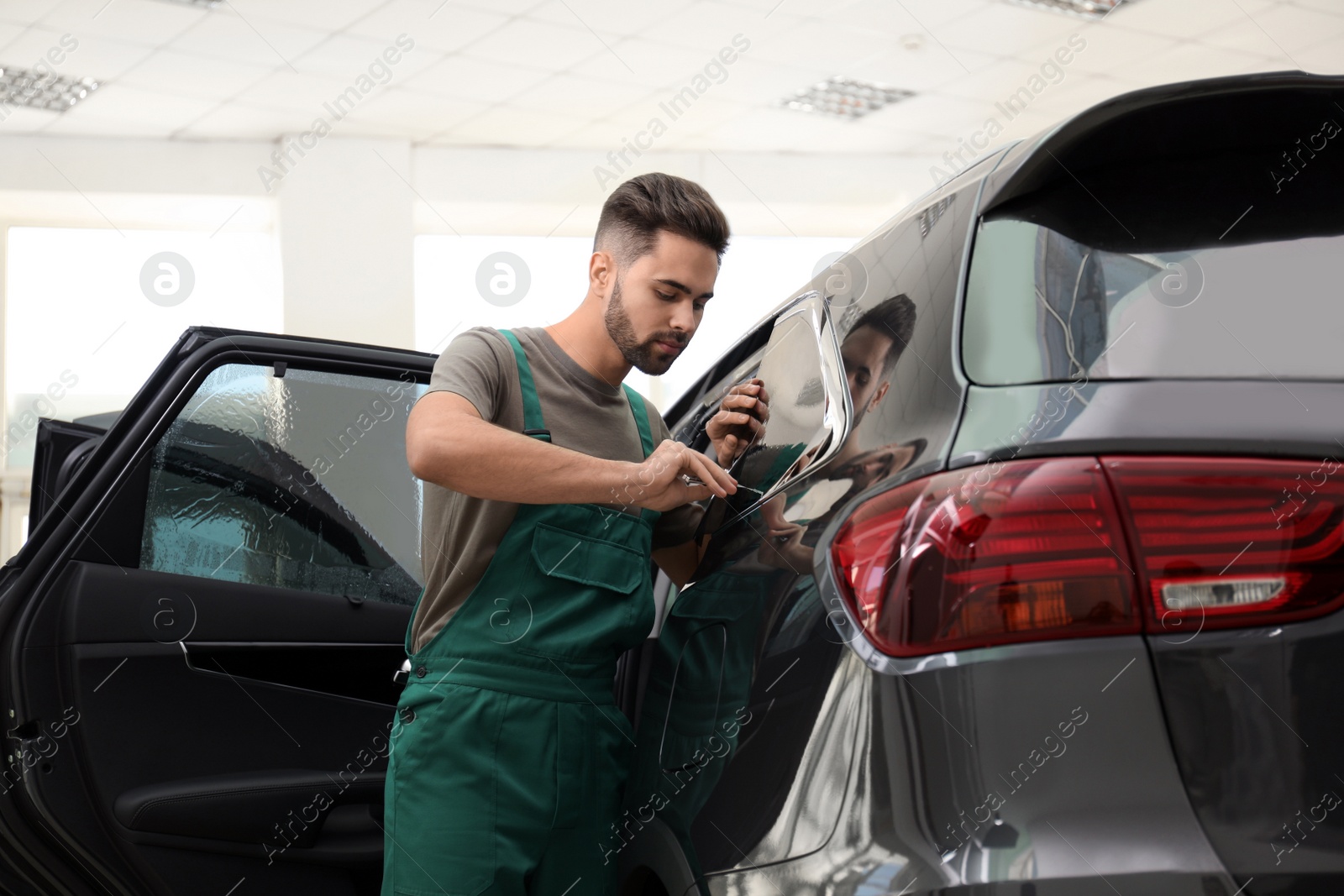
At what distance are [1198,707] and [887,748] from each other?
25 centimetres

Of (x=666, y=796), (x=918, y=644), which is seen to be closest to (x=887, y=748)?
(x=918, y=644)

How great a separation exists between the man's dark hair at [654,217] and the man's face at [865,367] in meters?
0.48

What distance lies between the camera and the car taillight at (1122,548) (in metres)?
0.88

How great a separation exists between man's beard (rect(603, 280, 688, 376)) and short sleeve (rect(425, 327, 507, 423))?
0.59ft

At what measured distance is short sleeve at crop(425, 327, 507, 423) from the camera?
4.80 feet

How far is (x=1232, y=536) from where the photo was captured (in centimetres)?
88

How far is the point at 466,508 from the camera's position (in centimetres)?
154

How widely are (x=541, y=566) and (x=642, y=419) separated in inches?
14.3

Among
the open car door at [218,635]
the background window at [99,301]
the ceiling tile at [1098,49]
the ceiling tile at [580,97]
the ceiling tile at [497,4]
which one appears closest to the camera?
the open car door at [218,635]

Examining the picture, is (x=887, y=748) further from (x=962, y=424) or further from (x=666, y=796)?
(x=666, y=796)

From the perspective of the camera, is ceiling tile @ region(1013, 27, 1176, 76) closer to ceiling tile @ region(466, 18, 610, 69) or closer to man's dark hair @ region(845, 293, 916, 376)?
ceiling tile @ region(466, 18, 610, 69)

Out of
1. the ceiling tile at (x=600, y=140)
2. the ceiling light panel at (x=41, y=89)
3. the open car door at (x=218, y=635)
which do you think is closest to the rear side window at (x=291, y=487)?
the open car door at (x=218, y=635)

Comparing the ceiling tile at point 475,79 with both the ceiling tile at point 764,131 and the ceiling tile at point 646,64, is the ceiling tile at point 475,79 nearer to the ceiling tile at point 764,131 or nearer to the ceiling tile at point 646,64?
the ceiling tile at point 646,64

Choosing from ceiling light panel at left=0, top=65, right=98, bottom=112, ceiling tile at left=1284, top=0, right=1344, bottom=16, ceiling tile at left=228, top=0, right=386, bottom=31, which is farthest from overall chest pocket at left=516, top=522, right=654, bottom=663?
ceiling light panel at left=0, top=65, right=98, bottom=112
